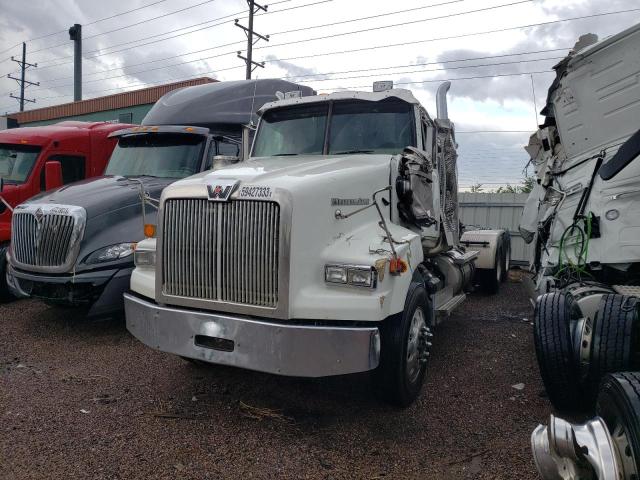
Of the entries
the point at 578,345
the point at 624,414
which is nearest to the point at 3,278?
the point at 578,345

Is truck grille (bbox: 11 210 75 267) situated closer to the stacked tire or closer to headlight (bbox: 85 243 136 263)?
headlight (bbox: 85 243 136 263)

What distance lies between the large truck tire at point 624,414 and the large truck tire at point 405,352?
141cm

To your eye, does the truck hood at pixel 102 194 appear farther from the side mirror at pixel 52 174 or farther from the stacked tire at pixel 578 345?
the stacked tire at pixel 578 345

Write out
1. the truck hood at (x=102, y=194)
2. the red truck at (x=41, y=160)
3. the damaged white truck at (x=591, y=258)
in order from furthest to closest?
1. the red truck at (x=41, y=160)
2. the truck hood at (x=102, y=194)
3. the damaged white truck at (x=591, y=258)

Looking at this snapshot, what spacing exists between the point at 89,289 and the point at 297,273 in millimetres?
3391

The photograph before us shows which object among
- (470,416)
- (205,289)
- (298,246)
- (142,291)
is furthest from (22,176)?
(470,416)

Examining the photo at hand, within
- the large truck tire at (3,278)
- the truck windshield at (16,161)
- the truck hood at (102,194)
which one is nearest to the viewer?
the truck hood at (102,194)

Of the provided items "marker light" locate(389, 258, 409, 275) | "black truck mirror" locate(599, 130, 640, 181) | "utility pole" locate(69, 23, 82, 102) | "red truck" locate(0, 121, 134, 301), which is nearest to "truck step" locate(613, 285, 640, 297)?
"black truck mirror" locate(599, 130, 640, 181)

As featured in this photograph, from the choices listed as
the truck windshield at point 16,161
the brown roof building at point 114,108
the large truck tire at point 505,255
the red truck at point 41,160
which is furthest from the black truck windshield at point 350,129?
the brown roof building at point 114,108

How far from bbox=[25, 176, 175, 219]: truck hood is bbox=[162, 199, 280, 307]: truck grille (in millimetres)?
2504

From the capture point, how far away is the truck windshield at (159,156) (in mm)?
6988

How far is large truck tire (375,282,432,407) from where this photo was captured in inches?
149

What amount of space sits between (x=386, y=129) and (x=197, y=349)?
114 inches

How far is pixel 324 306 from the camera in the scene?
3.43 m
